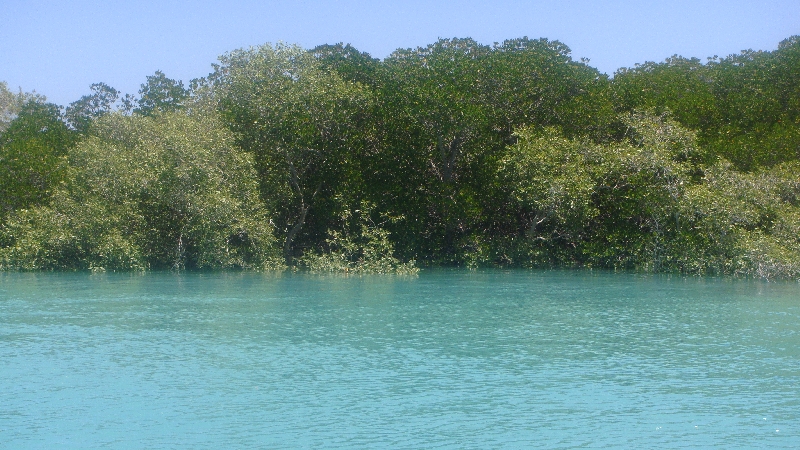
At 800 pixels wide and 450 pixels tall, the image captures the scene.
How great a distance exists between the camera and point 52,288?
25.4 m

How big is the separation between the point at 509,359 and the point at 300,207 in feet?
81.2

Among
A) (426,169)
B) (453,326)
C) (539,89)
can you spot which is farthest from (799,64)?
(453,326)

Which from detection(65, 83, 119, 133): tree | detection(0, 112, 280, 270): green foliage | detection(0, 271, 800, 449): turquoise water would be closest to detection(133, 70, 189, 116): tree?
detection(65, 83, 119, 133): tree

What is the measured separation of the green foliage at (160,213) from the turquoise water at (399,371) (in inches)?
347

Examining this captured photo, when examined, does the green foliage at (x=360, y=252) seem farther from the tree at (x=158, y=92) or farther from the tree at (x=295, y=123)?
the tree at (x=158, y=92)

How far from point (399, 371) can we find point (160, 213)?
74.7 ft

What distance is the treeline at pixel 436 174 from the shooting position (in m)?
31.1

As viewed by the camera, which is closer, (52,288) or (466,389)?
(466,389)

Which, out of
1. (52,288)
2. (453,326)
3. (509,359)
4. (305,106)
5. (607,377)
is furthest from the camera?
(305,106)

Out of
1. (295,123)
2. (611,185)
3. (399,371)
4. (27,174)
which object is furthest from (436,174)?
(399,371)

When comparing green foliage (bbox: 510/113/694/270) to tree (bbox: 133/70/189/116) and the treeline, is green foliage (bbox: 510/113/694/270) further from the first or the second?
tree (bbox: 133/70/189/116)

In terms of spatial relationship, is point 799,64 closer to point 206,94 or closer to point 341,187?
point 341,187

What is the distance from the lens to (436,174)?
119 feet

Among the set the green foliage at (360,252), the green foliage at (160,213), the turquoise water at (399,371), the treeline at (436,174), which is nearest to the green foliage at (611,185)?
the treeline at (436,174)
